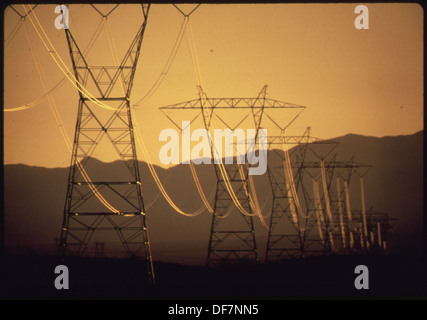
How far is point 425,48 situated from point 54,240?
9.95 metres

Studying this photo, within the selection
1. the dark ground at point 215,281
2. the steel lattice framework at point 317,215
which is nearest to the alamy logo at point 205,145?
the steel lattice framework at point 317,215

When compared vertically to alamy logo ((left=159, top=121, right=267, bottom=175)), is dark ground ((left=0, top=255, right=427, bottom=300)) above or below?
below

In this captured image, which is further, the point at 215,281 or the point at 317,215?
the point at 317,215

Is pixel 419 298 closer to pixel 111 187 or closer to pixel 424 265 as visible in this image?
pixel 424 265

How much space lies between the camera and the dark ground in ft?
61.6

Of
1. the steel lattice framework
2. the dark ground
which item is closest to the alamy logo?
the steel lattice framework

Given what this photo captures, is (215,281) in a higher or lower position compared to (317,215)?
lower

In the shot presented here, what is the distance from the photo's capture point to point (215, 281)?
19.6m

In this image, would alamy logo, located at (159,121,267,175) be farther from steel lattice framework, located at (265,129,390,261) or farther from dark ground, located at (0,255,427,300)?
dark ground, located at (0,255,427,300)

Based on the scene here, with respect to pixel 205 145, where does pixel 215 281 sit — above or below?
below

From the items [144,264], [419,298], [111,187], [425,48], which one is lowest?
[419,298]

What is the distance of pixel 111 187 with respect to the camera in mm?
20562

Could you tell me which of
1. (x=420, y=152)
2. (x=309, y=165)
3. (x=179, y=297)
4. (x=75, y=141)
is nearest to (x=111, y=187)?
(x=75, y=141)

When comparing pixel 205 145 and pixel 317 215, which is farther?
pixel 317 215
